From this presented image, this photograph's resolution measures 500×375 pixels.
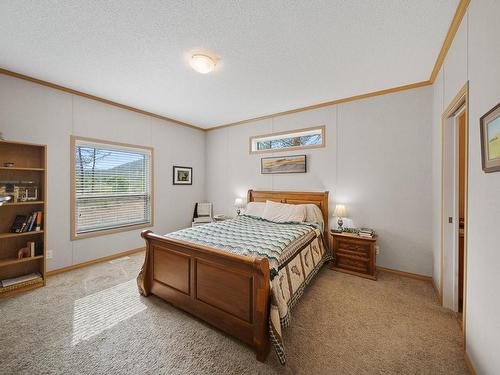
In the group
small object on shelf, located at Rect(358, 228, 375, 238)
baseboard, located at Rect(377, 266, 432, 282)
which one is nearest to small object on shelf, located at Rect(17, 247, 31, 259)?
small object on shelf, located at Rect(358, 228, 375, 238)

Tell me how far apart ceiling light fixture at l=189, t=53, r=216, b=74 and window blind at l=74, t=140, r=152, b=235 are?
7.59ft

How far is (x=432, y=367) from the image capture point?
60.0 inches

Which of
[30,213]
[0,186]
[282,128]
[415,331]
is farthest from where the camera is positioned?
[282,128]

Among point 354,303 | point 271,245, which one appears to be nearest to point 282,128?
point 271,245

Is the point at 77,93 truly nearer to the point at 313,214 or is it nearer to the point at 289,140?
the point at 289,140

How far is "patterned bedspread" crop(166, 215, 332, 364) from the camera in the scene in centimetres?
166

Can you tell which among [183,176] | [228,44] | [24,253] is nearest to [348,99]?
[228,44]

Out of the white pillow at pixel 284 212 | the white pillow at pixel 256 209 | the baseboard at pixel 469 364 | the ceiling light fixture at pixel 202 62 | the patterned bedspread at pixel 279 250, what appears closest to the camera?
the baseboard at pixel 469 364

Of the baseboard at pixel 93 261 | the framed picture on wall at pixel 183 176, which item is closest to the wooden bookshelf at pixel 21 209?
the baseboard at pixel 93 261

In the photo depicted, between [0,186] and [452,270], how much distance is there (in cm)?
526

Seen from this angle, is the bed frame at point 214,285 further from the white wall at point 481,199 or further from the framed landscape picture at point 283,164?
the framed landscape picture at point 283,164

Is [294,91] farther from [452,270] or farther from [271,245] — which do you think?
[452,270]

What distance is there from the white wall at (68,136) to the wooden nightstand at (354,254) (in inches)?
132

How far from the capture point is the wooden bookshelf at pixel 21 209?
8.43 ft
